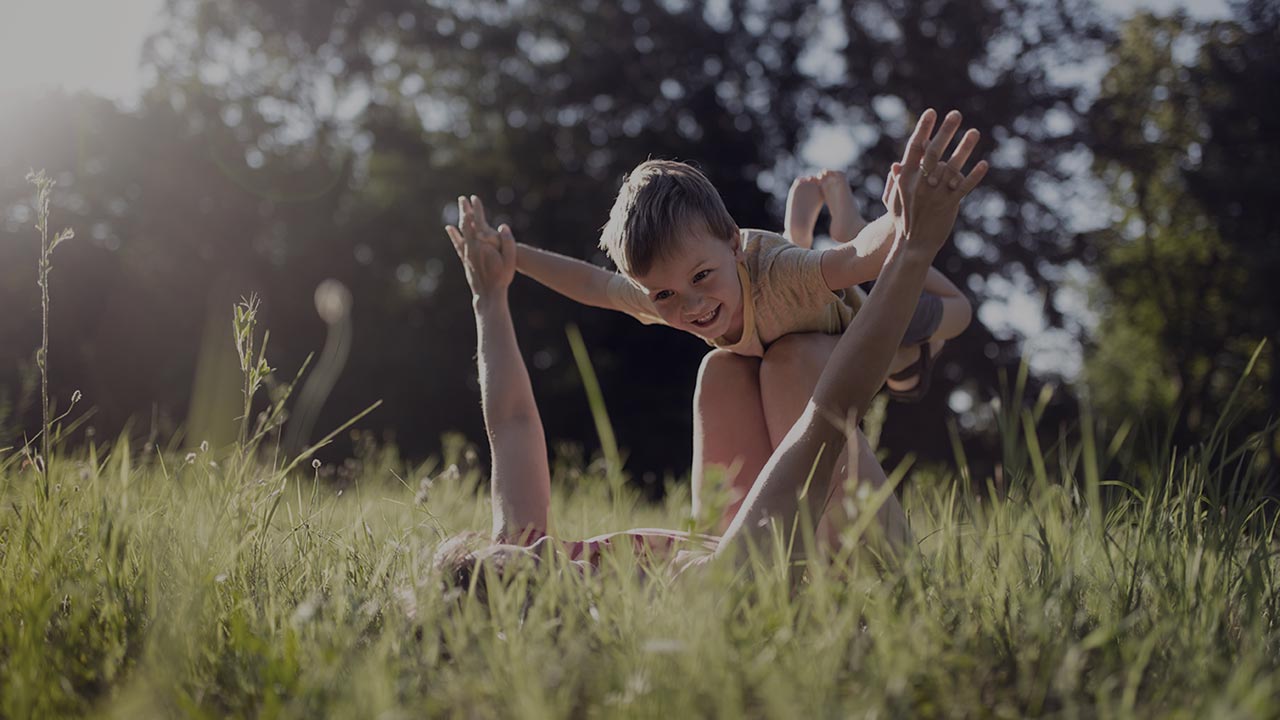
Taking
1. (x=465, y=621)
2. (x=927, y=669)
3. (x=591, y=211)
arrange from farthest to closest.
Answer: (x=591, y=211) → (x=465, y=621) → (x=927, y=669)

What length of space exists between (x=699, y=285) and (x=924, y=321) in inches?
41.6

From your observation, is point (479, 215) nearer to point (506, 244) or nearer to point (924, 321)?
point (506, 244)

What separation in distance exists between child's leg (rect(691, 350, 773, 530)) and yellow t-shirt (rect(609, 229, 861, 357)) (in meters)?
0.07

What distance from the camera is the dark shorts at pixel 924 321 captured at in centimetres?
318

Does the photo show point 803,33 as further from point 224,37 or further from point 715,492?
point 715,492

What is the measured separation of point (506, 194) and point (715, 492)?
53.7 feet

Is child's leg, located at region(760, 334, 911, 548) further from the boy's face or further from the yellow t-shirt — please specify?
the boy's face

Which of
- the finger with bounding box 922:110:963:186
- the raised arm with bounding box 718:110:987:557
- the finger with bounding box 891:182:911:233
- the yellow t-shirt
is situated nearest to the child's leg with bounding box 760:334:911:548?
the yellow t-shirt

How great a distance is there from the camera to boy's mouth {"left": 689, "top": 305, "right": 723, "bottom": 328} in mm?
2623

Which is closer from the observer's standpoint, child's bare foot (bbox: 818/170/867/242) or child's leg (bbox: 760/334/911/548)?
child's leg (bbox: 760/334/911/548)

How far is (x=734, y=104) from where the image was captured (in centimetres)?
1666

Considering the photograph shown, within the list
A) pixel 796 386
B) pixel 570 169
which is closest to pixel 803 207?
pixel 796 386

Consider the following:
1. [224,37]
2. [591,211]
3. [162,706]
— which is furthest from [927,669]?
[224,37]

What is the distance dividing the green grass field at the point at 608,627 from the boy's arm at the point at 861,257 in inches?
22.6
